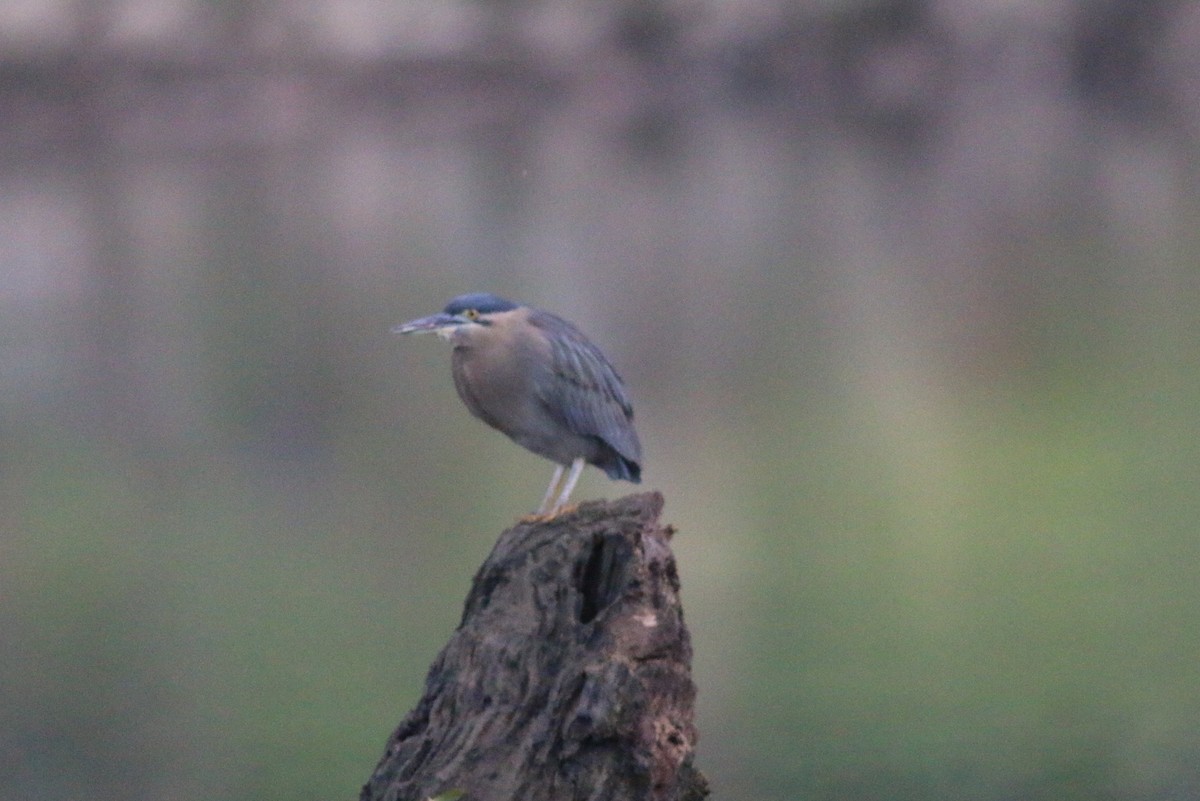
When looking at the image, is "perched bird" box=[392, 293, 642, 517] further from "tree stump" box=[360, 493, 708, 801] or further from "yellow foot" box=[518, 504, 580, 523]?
"tree stump" box=[360, 493, 708, 801]

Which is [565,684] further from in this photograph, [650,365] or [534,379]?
[650,365]

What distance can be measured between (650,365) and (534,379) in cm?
395

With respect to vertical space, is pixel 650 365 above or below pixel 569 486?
above

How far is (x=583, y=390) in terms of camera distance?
3.45 m

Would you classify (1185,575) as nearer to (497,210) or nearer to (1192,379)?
(1192,379)

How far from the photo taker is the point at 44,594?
6.02m

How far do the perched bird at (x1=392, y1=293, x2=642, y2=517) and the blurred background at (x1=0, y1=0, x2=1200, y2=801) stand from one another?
1929 mm

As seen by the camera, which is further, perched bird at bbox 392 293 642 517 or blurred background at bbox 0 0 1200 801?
blurred background at bbox 0 0 1200 801

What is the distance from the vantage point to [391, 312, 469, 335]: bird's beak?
3.32 metres

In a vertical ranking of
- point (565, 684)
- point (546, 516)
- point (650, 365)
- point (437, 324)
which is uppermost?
point (437, 324)

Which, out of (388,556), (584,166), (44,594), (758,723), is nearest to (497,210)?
(584,166)

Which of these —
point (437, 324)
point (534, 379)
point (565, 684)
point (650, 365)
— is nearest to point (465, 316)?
point (437, 324)

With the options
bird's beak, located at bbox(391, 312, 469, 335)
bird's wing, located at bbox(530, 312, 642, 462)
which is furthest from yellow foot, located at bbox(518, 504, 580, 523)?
bird's beak, located at bbox(391, 312, 469, 335)

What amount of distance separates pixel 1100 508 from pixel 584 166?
3350 millimetres
